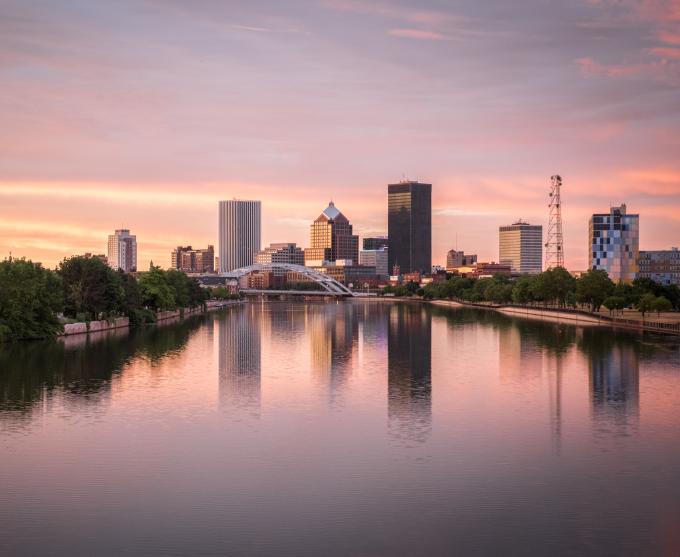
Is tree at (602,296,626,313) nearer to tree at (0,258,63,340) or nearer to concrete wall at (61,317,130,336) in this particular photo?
concrete wall at (61,317,130,336)

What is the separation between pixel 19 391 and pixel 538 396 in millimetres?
24355

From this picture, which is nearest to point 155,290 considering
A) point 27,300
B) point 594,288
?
point 27,300

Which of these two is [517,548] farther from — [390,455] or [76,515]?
[76,515]

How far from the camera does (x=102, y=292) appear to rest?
84688 millimetres

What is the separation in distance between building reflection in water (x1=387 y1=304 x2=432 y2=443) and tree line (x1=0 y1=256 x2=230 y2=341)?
93.7 feet

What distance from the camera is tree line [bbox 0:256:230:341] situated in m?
65.7

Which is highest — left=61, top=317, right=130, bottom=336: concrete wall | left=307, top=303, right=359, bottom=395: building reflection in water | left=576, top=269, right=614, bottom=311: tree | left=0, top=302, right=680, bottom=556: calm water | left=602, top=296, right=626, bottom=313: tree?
left=576, top=269, right=614, bottom=311: tree

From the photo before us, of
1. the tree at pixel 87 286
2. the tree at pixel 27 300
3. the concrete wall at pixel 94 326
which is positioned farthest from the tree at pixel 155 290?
the tree at pixel 27 300

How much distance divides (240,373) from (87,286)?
3939cm

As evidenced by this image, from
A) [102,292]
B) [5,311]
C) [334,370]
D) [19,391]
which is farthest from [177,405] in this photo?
[102,292]

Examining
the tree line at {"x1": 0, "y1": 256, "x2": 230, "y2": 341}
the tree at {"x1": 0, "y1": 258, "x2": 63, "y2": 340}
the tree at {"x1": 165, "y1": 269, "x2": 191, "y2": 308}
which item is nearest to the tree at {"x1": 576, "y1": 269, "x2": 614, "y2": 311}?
the tree line at {"x1": 0, "y1": 256, "x2": 230, "y2": 341}

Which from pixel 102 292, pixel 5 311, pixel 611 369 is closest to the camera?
pixel 611 369

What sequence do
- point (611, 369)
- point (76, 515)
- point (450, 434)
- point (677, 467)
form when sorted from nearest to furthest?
1. point (76, 515)
2. point (677, 467)
3. point (450, 434)
4. point (611, 369)

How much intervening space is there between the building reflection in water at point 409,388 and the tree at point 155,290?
152 ft
